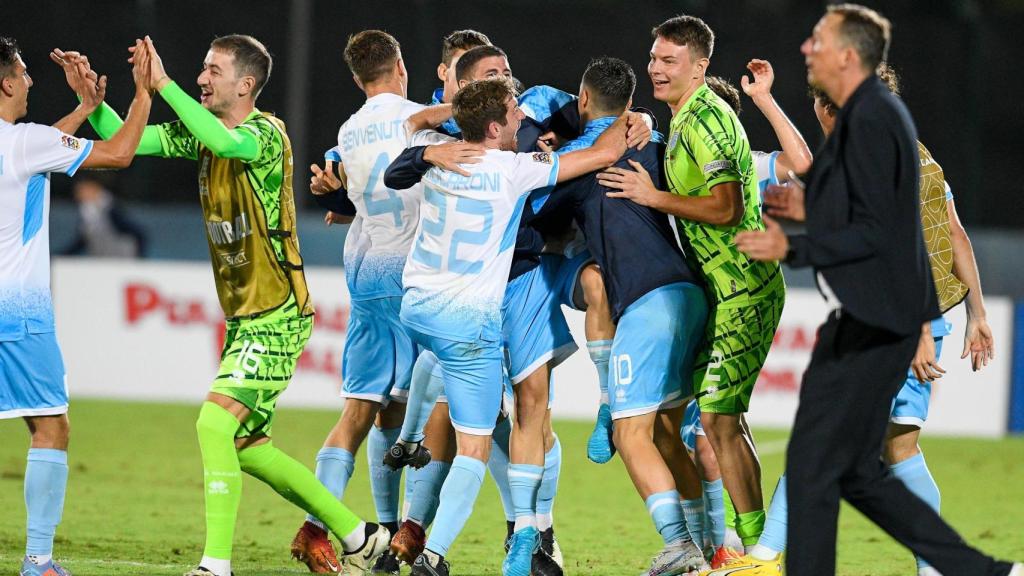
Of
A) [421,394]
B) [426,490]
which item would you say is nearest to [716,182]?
[421,394]

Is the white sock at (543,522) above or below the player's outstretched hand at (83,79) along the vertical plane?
below

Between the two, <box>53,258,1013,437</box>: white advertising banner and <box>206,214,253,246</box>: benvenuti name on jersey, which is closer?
<box>206,214,253,246</box>: benvenuti name on jersey

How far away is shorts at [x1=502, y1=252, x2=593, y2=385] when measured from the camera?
632cm

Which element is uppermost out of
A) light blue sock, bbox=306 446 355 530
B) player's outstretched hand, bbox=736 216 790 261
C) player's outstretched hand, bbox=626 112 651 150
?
player's outstretched hand, bbox=626 112 651 150

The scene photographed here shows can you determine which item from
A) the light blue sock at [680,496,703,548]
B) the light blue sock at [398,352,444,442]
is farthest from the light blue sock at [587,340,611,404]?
the light blue sock at [398,352,444,442]

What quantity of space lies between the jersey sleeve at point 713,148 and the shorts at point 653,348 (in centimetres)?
54

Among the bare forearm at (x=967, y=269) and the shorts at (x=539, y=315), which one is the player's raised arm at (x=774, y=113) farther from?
the shorts at (x=539, y=315)

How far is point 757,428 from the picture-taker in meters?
13.9

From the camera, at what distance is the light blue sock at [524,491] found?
20.1ft

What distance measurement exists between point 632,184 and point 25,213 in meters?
2.71

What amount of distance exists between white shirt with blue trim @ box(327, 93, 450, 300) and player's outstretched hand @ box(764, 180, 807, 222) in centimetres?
217

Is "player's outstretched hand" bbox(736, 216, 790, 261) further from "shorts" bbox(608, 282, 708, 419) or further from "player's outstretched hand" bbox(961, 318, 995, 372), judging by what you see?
"player's outstretched hand" bbox(961, 318, 995, 372)

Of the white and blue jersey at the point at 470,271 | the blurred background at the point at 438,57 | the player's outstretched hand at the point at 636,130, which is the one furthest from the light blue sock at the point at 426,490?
the blurred background at the point at 438,57

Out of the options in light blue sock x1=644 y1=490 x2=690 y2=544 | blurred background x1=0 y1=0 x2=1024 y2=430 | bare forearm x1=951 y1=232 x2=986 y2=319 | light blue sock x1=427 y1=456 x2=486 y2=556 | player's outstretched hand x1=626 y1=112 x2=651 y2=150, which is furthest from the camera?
blurred background x1=0 y1=0 x2=1024 y2=430
